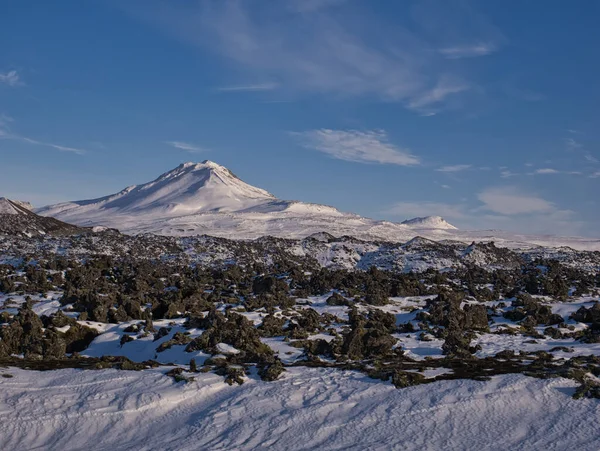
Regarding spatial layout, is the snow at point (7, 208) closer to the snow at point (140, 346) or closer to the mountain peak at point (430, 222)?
the snow at point (140, 346)

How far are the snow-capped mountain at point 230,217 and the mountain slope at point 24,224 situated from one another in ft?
65.5

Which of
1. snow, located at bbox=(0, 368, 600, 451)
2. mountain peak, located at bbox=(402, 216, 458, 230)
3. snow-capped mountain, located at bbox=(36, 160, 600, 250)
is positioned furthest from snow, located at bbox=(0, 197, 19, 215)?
mountain peak, located at bbox=(402, 216, 458, 230)

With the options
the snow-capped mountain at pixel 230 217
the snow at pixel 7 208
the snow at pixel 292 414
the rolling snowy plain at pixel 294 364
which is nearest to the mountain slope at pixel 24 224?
the snow at pixel 7 208

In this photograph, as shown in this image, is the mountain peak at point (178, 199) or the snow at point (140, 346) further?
the mountain peak at point (178, 199)

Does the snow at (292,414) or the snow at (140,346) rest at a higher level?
the snow at (140,346)

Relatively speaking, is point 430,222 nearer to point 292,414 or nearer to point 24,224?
point 24,224

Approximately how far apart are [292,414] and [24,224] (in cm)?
6556

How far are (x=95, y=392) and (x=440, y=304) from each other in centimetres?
2158

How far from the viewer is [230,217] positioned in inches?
5172

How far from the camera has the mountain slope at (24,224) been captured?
67750 millimetres

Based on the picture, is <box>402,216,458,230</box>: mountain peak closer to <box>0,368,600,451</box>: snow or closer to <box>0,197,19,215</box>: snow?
<box>0,197,19,215</box>: snow

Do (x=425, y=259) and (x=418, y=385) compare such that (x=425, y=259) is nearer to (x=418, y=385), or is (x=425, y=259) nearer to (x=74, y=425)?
(x=418, y=385)

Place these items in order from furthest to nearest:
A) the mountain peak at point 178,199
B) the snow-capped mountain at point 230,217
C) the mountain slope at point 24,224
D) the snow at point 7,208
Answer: the mountain peak at point 178,199, the snow-capped mountain at point 230,217, the snow at point 7,208, the mountain slope at point 24,224

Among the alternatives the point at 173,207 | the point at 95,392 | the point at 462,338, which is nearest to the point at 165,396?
the point at 95,392
